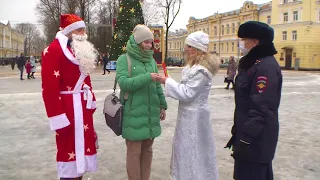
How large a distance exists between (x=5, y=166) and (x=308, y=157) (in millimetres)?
4449

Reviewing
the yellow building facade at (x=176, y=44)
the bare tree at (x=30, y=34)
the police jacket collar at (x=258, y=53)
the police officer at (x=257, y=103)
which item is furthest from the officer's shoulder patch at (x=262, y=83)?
the bare tree at (x=30, y=34)

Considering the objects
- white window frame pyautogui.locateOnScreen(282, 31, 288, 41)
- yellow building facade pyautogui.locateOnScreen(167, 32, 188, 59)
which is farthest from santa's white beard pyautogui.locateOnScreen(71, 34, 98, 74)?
yellow building facade pyautogui.locateOnScreen(167, 32, 188, 59)

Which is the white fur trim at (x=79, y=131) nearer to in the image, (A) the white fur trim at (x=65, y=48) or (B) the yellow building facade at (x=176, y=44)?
(A) the white fur trim at (x=65, y=48)

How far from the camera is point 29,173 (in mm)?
4180

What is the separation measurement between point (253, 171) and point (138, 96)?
132 centimetres

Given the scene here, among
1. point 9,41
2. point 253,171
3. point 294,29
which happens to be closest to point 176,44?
point 294,29

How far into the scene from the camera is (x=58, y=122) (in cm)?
272

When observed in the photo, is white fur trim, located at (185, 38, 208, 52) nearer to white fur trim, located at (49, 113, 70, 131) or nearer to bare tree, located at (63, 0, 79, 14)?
white fur trim, located at (49, 113, 70, 131)

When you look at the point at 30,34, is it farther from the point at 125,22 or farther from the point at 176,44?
the point at 125,22

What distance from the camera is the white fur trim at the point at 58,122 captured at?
8.89ft

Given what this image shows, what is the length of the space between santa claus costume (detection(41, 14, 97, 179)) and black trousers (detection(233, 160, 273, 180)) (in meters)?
1.36

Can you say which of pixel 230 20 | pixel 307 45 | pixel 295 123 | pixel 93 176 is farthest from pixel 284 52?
pixel 93 176

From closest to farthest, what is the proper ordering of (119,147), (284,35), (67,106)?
(67,106) < (119,147) < (284,35)

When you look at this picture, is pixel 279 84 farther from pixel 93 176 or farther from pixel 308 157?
pixel 308 157
